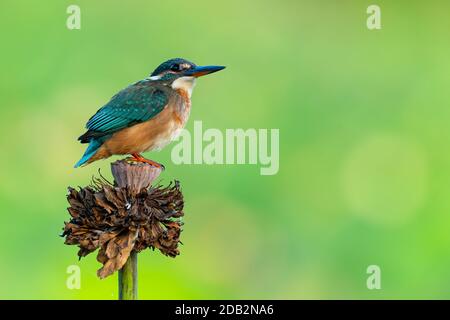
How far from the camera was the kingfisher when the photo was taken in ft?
12.8

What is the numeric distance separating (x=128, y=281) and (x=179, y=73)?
1.90m

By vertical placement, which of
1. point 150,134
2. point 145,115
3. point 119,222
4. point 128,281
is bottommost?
point 128,281

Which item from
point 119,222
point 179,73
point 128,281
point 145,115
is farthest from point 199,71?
point 128,281

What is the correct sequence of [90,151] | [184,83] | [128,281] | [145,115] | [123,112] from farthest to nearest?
[184,83], [145,115], [123,112], [90,151], [128,281]

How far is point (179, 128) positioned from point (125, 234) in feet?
5.83

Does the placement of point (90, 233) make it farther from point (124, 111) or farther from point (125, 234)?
point (124, 111)

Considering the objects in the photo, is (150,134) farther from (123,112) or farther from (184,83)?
(184,83)

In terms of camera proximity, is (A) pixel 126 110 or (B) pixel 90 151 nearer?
(B) pixel 90 151

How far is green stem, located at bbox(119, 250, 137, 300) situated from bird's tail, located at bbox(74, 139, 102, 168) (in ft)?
4.32

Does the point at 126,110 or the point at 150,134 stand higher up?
the point at 126,110

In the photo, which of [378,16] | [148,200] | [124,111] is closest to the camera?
[148,200]

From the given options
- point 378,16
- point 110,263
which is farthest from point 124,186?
point 378,16

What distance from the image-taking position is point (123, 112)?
3.98 m

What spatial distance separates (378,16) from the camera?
5.63 m
